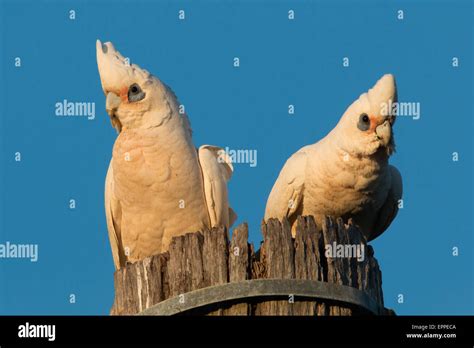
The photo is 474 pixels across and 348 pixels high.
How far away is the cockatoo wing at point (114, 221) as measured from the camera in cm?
1475

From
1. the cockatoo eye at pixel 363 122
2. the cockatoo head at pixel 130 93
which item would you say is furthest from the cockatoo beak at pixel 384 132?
the cockatoo head at pixel 130 93

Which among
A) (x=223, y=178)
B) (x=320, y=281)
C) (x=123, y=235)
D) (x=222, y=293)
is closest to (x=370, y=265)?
(x=320, y=281)

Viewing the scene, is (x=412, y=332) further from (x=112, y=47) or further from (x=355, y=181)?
(x=112, y=47)

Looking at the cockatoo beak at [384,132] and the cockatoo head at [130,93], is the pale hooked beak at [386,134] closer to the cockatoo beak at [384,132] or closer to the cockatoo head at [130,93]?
the cockatoo beak at [384,132]

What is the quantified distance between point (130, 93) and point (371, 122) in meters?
3.06

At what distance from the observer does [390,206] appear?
15344mm

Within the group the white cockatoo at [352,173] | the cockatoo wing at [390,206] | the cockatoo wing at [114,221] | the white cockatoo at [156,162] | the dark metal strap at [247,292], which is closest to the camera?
the dark metal strap at [247,292]

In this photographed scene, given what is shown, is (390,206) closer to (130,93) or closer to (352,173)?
(352,173)

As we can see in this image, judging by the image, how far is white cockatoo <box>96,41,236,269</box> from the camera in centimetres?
1402

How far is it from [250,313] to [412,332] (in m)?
1.62

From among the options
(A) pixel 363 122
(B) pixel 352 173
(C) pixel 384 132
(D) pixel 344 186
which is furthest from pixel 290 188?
(C) pixel 384 132

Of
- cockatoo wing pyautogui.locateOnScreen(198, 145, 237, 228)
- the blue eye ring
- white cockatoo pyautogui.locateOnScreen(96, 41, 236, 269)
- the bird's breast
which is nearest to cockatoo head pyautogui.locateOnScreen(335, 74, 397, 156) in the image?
the bird's breast

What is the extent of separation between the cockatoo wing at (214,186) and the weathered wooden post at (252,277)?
2667 millimetres

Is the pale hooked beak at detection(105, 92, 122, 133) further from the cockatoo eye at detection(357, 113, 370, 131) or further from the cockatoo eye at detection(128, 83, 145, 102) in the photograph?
the cockatoo eye at detection(357, 113, 370, 131)
